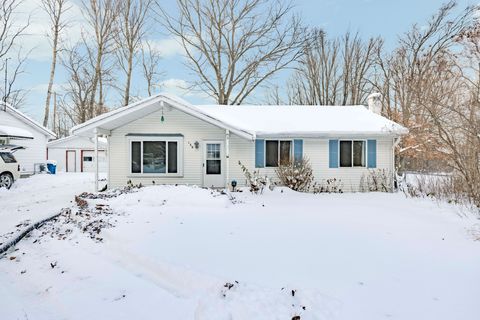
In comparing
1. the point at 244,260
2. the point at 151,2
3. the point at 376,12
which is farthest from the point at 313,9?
the point at 244,260

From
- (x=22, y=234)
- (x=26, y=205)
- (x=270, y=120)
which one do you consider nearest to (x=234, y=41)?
(x=270, y=120)

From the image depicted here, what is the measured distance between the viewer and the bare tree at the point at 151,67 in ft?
79.8


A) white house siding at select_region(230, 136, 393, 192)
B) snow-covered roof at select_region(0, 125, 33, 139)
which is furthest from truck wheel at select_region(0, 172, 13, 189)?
white house siding at select_region(230, 136, 393, 192)

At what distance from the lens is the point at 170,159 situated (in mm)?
11547

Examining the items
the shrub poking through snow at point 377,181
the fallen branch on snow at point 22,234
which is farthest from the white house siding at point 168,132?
the shrub poking through snow at point 377,181

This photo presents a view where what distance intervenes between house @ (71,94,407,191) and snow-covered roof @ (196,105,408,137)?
41 millimetres

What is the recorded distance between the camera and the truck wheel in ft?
40.0

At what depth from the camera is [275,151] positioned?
11.9 metres

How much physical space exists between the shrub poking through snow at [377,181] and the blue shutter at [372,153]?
12.1 inches

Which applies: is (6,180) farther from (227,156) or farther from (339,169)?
(339,169)

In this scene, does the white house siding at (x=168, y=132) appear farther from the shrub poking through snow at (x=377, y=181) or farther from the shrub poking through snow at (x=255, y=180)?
the shrub poking through snow at (x=377, y=181)

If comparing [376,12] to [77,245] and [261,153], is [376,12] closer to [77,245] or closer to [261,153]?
[261,153]

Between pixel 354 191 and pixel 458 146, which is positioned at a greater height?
pixel 458 146

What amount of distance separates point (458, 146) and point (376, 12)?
14387 mm
